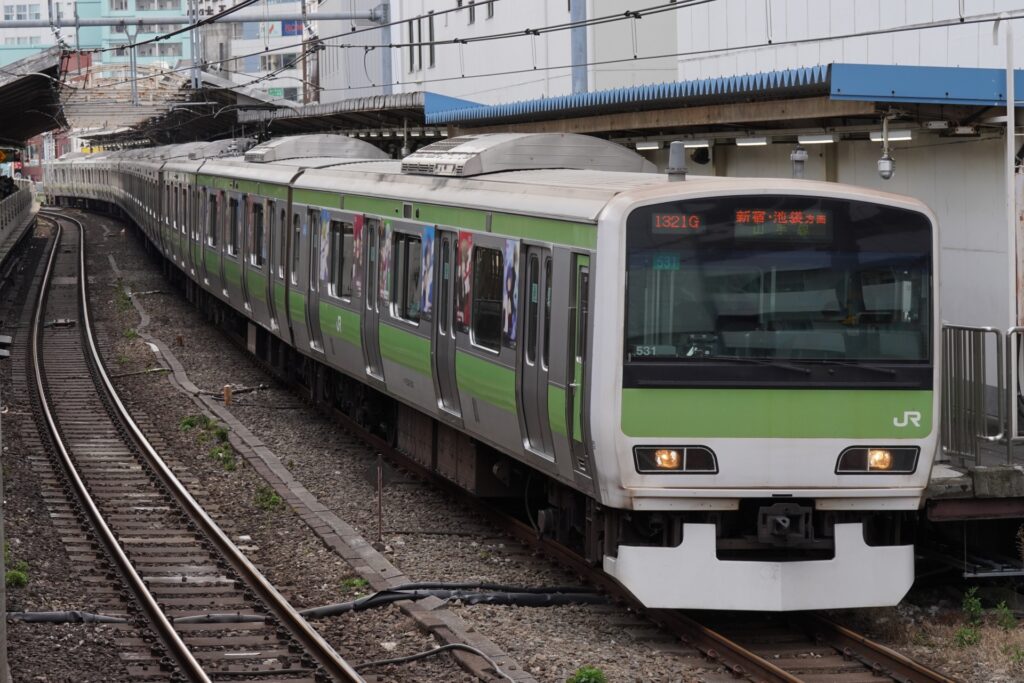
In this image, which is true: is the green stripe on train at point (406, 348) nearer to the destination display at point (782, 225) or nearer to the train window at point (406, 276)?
the train window at point (406, 276)

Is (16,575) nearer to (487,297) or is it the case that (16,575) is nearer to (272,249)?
(487,297)

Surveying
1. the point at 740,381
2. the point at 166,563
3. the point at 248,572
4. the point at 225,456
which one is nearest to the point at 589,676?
the point at 740,381

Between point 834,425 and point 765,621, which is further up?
point 834,425

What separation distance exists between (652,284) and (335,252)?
6.60 m

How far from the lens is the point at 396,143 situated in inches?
1092

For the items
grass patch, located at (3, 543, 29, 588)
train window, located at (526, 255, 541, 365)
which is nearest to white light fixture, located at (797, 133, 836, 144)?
train window, located at (526, 255, 541, 365)

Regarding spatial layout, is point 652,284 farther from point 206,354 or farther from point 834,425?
point 206,354

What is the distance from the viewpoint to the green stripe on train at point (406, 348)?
36.8 ft

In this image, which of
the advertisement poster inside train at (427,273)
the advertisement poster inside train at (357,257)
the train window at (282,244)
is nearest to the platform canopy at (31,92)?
the train window at (282,244)

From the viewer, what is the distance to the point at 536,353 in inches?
351

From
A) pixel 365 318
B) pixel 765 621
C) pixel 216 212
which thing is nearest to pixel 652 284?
pixel 765 621

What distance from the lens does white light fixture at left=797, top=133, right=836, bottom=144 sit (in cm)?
1273

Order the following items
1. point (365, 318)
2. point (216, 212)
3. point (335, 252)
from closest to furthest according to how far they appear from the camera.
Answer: point (365, 318), point (335, 252), point (216, 212)

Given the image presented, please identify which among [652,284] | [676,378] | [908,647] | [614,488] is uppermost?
[652,284]
